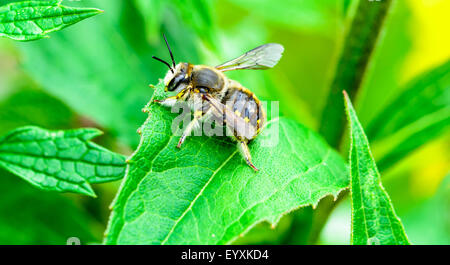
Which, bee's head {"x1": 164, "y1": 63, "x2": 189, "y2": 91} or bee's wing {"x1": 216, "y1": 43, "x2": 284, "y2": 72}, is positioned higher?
bee's wing {"x1": 216, "y1": 43, "x2": 284, "y2": 72}

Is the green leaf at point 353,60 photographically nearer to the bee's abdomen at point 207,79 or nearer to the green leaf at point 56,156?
the bee's abdomen at point 207,79

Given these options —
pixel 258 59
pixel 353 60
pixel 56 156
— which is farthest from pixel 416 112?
pixel 56 156

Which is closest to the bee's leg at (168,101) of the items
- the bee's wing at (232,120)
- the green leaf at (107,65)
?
the bee's wing at (232,120)

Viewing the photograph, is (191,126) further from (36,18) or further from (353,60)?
(353,60)

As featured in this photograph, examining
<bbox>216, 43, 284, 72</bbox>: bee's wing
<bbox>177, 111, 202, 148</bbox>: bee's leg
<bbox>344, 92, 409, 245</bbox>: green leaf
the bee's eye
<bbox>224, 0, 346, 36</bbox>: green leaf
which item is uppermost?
<bbox>224, 0, 346, 36</bbox>: green leaf

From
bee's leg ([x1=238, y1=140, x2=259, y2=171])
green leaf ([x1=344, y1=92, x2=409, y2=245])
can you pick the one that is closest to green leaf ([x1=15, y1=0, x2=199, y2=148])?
bee's leg ([x1=238, y1=140, x2=259, y2=171])

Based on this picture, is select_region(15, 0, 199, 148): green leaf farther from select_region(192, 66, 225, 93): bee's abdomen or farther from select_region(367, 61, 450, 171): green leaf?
select_region(367, 61, 450, 171): green leaf
